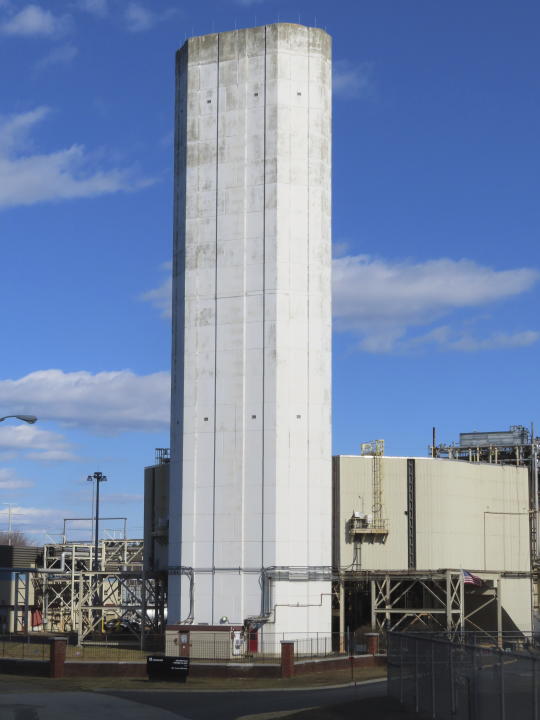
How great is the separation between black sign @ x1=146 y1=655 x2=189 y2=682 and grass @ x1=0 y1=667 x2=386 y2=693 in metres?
0.48

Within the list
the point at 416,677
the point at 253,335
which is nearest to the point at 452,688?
the point at 416,677

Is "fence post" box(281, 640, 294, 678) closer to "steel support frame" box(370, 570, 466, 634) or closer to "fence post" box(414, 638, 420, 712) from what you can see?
"steel support frame" box(370, 570, 466, 634)

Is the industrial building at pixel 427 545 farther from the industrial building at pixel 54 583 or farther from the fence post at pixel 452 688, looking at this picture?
the fence post at pixel 452 688

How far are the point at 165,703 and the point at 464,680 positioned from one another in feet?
60.6

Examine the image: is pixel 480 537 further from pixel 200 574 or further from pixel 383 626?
pixel 200 574

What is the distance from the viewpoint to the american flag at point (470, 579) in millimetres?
69188

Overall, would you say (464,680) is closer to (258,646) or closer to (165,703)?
(165,703)

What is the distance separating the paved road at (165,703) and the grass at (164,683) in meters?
1.71

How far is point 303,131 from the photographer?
68562mm

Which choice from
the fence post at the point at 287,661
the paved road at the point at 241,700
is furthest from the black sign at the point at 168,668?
the fence post at the point at 287,661

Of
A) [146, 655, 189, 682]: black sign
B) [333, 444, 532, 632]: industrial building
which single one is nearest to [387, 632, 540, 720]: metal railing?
[146, 655, 189, 682]: black sign

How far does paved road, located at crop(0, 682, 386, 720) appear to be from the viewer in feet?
126

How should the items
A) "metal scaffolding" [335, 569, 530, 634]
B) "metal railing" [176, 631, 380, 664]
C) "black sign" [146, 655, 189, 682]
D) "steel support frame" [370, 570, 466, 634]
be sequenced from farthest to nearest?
"metal scaffolding" [335, 569, 530, 634], "steel support frame" [370, 570, 466, 634], "metal railing" [176, 631, 380, 664], "black sign" [146, 655, 189, 682]

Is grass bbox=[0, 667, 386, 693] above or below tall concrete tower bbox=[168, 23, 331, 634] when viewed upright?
below
